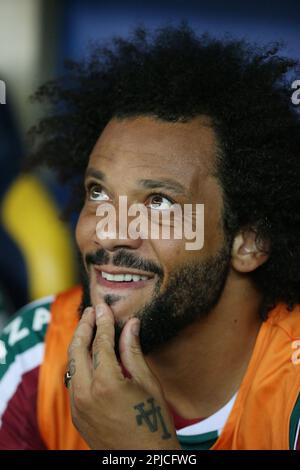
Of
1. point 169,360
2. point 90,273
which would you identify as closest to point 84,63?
point 90,273

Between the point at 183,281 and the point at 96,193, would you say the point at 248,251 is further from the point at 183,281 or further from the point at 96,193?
the point at 96,193

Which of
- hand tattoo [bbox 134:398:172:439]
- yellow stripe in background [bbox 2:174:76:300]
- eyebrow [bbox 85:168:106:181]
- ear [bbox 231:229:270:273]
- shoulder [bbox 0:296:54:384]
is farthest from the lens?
yellow stripe in background [bbox 2:174:76:300]

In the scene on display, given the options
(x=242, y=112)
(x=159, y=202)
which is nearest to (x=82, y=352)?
(x=159, y=202)

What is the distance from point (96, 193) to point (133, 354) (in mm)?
475

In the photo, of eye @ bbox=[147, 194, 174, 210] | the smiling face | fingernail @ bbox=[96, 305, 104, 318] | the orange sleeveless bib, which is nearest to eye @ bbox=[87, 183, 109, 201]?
the smiling face

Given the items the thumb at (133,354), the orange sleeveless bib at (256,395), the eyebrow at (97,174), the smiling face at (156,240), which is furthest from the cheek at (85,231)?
the orange sleeveless bib at (256,395)

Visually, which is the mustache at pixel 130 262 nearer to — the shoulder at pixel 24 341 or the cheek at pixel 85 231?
the cheek at pixel 85 231

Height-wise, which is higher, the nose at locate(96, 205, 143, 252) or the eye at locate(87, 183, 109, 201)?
the eye at locate(87, 183, 109, 201)

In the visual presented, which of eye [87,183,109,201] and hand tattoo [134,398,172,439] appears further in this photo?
eye [87,183,109,201]

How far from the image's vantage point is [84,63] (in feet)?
7.34

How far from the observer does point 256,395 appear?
5.78 feet

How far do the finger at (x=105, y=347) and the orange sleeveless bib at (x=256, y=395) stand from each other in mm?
399

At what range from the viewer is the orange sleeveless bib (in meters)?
1.73

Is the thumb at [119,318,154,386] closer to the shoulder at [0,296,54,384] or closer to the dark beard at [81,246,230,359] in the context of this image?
the dark beard at [81,246,230,359]
